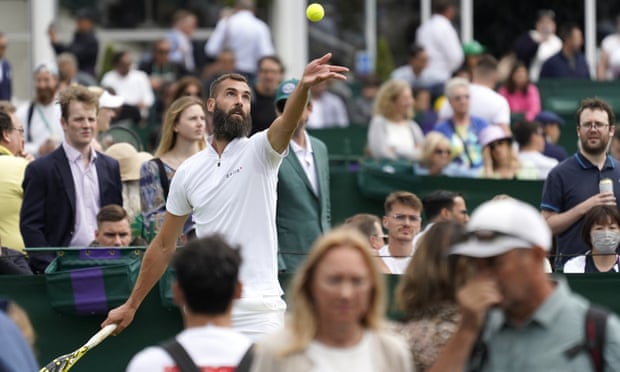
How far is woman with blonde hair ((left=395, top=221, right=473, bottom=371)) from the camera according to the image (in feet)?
19.4

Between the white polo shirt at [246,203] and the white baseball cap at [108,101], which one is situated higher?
the white baseball cap at [108,101]

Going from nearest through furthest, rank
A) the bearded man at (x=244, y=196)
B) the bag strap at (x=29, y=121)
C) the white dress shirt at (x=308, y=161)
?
the bearded man at (x=244, y=196) → the white dress shirt at (x=308, y=161) → the bag strap at (x=29, y=121)

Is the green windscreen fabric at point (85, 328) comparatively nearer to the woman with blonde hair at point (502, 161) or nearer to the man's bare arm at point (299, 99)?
the man's bare arm at point (299, 99)

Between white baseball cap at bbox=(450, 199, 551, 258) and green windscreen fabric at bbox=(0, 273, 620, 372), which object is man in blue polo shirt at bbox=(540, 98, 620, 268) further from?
white baseball cap at bbox=(450, 199, 551, 258)

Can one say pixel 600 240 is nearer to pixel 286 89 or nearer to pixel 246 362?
pixel 286 89

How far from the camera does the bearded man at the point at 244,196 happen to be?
8.31 metres

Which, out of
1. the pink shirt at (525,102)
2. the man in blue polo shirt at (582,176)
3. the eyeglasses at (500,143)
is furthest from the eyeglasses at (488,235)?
the pink shirt at (525,102)

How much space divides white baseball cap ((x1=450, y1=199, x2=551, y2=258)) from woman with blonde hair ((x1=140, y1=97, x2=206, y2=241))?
5.50 m

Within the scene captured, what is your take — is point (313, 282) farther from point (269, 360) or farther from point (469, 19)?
point (469, 19)

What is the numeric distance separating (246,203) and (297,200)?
2.19m

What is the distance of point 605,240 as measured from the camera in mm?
10281

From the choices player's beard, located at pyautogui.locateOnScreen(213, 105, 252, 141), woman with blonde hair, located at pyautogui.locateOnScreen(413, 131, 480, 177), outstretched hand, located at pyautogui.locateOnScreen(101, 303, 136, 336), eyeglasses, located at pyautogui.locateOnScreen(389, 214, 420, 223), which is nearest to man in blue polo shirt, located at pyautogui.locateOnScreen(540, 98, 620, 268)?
eyeglasses, located at pyautogui.locateOnScreen(389, 214, 420, 223)

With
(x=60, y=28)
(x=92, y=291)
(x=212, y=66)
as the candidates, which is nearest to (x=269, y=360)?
(x=92, y=291)

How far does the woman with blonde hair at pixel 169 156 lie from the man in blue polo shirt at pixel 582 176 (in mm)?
2397
